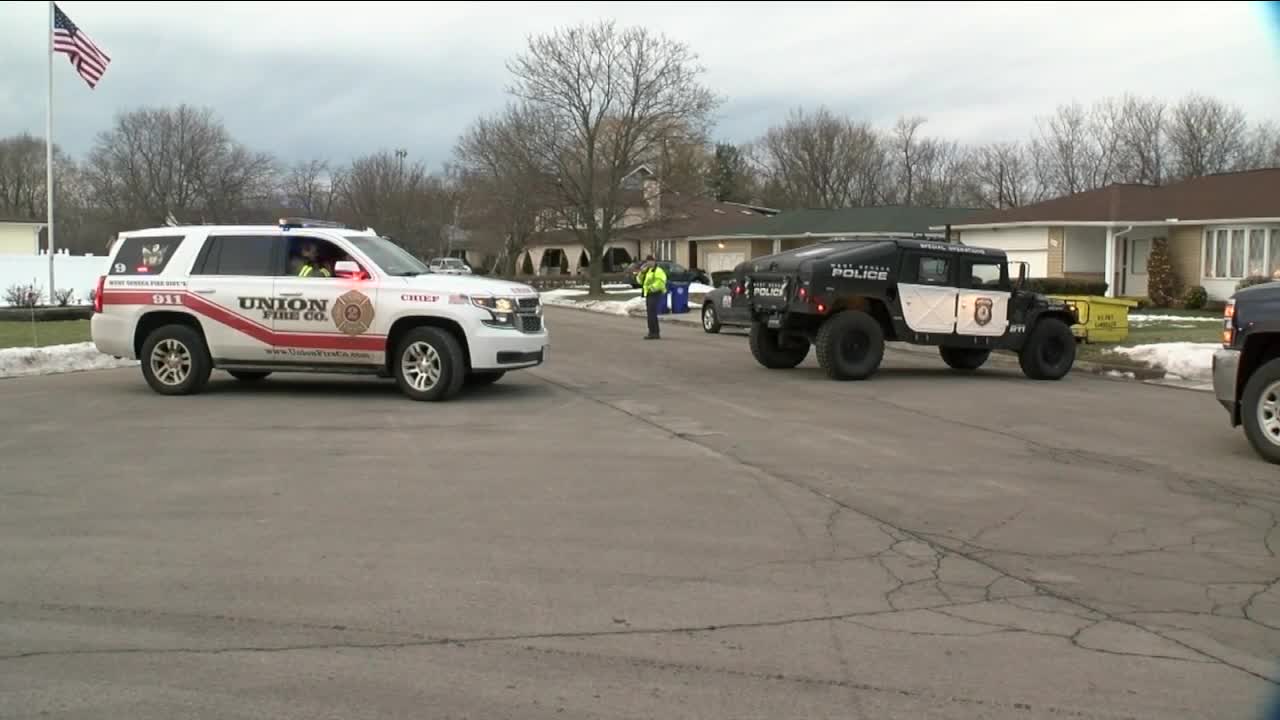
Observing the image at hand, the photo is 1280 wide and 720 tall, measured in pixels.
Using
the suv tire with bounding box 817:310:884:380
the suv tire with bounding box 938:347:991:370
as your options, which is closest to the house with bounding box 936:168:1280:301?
the suv tire with bounding box 938:347:991:370

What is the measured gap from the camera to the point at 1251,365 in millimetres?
9672

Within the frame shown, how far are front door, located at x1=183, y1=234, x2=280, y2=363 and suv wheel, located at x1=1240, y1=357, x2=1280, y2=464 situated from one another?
10.2 meters

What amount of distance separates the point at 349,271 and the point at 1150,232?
3058 cm

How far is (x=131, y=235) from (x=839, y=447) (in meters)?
9.09

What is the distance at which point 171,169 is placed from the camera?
54969 mm

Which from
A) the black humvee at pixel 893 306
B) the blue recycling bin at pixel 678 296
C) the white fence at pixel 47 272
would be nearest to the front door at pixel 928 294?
the black humvee at pixel 893 306

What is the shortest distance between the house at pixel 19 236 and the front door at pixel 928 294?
4963 centimetres

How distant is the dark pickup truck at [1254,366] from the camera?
366 inches

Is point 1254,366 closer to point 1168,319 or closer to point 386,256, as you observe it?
point 386,256

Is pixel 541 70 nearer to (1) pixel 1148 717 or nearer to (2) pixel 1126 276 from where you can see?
(2) pixel 1126 276

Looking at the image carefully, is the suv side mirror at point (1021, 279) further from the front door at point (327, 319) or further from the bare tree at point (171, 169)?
the bare tree at point (171, 169)

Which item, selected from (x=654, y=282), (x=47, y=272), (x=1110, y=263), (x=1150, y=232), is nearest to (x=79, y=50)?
(x=47, y=272)

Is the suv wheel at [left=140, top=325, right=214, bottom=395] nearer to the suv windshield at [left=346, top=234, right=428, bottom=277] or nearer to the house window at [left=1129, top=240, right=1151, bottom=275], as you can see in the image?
the suv windshield at [left=346, top=234, right=428, bottom=277]

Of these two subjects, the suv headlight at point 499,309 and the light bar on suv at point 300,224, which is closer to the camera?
the suv headlight at point 499,309
